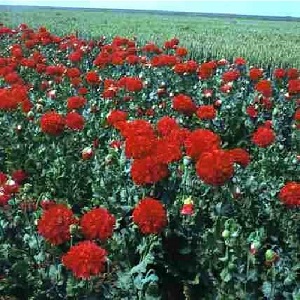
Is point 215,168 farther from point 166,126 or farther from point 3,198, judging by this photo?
point 3,198

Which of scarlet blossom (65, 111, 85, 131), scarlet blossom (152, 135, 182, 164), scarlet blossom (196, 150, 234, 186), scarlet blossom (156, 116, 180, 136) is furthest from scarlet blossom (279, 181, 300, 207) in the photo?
scarlet blossom (65, 111, 85, 131)

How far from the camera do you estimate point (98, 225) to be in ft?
11.8

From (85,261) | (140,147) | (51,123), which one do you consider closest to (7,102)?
(51,123)

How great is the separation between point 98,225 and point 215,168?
98 centimetres

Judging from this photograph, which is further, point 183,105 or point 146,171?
point 183,105

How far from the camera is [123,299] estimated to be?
3879 millimetres

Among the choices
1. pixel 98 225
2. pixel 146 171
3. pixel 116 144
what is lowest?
pixel 116 144

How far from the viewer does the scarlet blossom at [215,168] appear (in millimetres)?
4180

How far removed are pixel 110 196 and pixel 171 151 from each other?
1.12 m

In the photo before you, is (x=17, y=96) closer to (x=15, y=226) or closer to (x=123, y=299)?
(x=15, y=226)

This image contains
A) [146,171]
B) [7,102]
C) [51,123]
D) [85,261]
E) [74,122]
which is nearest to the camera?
[85,261]

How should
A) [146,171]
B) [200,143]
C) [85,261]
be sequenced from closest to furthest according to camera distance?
[85,261] < [146,171] < [200,143]

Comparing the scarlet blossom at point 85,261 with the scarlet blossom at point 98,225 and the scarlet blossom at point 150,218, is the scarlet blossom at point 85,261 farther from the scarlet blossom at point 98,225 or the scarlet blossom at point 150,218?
the scarlet blossom at point 150,218

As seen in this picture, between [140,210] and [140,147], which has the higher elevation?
[140,147]
